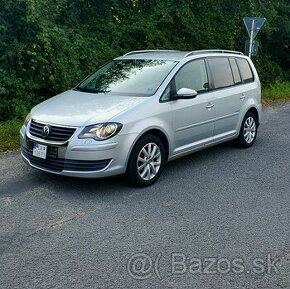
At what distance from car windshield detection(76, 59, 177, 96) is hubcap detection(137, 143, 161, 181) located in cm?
71

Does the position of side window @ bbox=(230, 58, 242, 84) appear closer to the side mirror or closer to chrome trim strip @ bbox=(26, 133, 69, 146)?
the side mirror

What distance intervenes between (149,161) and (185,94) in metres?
1.00

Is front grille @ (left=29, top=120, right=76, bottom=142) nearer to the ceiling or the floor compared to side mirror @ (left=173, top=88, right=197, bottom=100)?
nearer to the floor

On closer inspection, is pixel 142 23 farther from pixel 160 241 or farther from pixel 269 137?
pixel 160 241

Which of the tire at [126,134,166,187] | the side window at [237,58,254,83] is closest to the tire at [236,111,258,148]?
the side window at [237,58,254,83]

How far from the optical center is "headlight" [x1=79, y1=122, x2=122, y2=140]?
A: 465cm

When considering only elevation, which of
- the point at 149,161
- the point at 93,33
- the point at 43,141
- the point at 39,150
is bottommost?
the point at 149,161

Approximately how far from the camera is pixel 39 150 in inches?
192

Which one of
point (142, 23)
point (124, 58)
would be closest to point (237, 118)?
point (124, 58)

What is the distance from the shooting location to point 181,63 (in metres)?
5.71

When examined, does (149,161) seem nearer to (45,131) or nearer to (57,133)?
(57,133)

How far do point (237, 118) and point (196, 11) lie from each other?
7521 millimetres

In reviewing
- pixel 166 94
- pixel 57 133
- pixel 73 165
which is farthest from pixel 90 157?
pixel 166 94

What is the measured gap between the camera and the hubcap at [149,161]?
16.5 ft
